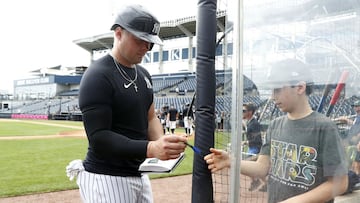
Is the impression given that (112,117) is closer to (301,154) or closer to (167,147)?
(167,147)

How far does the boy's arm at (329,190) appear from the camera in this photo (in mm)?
1582

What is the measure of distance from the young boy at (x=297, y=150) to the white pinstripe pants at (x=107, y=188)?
2.06 feet

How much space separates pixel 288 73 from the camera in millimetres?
1660

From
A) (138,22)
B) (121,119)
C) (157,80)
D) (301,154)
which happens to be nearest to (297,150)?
(301,154)

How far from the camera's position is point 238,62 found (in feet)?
5.87

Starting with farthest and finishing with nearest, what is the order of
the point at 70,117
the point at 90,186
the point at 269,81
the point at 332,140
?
1. the point at 70,117
2. the point at 90,186
3. the point at 269,81
4. the point at 332,140

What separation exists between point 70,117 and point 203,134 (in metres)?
33.6

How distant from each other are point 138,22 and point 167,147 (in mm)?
657

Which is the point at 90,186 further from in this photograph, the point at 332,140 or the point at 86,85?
the point at 332,140

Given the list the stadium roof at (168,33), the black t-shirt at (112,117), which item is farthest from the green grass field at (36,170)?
the stadium roof at (168,33)

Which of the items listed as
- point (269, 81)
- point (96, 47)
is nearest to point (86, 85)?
point (269, 81)

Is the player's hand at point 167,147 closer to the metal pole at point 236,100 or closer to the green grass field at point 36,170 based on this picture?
Answer: the metal pole at point 236,100

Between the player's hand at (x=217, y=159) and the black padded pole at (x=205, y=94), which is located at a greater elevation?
the black padded pole at (x=205, y=94)

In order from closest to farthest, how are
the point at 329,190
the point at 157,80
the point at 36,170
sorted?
the point at 329,190 < the point at 36,170 < the point at 157,80
